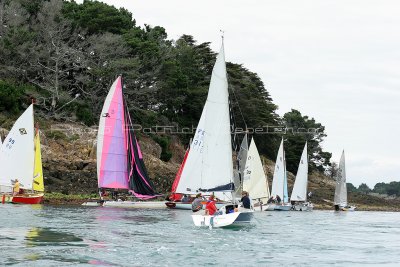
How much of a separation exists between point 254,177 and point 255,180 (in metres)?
0.41

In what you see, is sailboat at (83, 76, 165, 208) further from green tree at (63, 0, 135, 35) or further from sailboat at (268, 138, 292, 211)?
green tree at (63, 0, 135, 35)

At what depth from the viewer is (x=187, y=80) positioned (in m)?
86.2

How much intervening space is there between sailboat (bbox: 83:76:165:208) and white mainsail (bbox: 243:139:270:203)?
1123 cm

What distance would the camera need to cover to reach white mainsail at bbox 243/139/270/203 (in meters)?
66.6

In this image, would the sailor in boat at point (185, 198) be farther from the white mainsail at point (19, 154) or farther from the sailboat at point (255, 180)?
the white mainsail at point (19, 154)

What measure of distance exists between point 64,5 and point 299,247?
185 feet

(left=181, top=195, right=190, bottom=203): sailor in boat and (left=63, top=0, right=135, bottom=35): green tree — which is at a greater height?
(left=63, top=0, right=135, bottom=35): green tree

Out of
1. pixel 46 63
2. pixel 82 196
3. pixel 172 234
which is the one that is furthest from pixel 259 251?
pixel 46 63

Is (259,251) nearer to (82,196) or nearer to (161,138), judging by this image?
(82,196)

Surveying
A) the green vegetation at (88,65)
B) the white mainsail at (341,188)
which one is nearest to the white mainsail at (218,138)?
the green vegetation at (88,65)

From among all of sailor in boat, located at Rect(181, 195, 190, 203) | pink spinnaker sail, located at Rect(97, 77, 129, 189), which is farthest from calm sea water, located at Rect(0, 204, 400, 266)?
sailor in boat, located at Rect(181, 195, 190, 203)

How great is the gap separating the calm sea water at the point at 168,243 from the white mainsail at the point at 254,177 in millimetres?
20193

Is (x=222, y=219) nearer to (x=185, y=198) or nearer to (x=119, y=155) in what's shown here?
(x=185, y=198)

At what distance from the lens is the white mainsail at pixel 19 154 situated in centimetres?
5359
